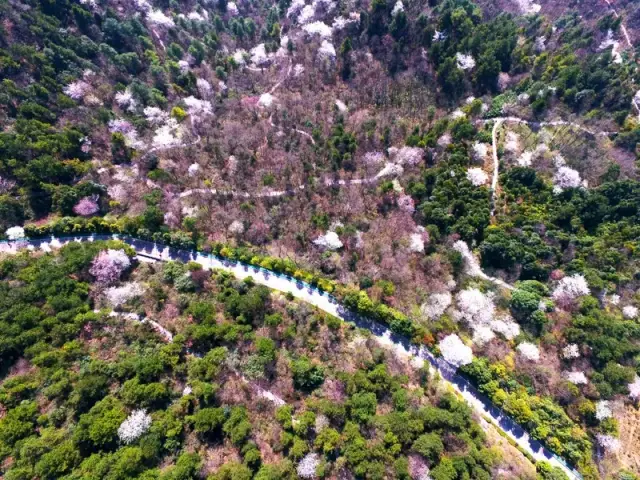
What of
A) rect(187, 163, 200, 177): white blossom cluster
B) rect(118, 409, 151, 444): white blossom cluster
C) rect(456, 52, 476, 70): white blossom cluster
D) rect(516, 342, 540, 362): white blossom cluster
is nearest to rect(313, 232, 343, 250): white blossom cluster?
rect(187, 163, 200, 177): white blossom cluster

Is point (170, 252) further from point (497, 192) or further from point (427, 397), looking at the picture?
point (497, 192)

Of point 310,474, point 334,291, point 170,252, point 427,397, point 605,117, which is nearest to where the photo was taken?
point 310,474

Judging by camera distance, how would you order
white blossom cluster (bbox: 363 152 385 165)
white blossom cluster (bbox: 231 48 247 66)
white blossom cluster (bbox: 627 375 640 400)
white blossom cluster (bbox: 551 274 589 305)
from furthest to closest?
white blossom cluster (bbox: 231 48 247 66)
white blossom cluster (bbox: 363 152 385 165)
white blossom cluster (bbox: 551 274 589 305)
white blossom cluster (bbox: 627 375 640 400)

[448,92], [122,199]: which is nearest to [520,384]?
[448,92]

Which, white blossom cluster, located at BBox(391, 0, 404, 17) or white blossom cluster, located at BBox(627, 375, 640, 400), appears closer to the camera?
white blossom cluster, located at BBox(627, 375, 640, 400)

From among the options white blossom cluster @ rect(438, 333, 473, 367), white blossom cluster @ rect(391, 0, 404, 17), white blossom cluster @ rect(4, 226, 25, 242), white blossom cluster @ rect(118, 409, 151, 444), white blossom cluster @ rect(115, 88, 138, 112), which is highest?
white blossom cluster @ rect(391, 0, 404, 17)

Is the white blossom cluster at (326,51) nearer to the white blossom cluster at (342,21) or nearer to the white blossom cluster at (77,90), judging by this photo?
the white blossom cluster at (342,21)

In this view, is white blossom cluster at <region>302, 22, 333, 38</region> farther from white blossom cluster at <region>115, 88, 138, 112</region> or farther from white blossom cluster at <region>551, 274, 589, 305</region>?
white blossom cluster at <region>551, 274, 589, 305</region>
